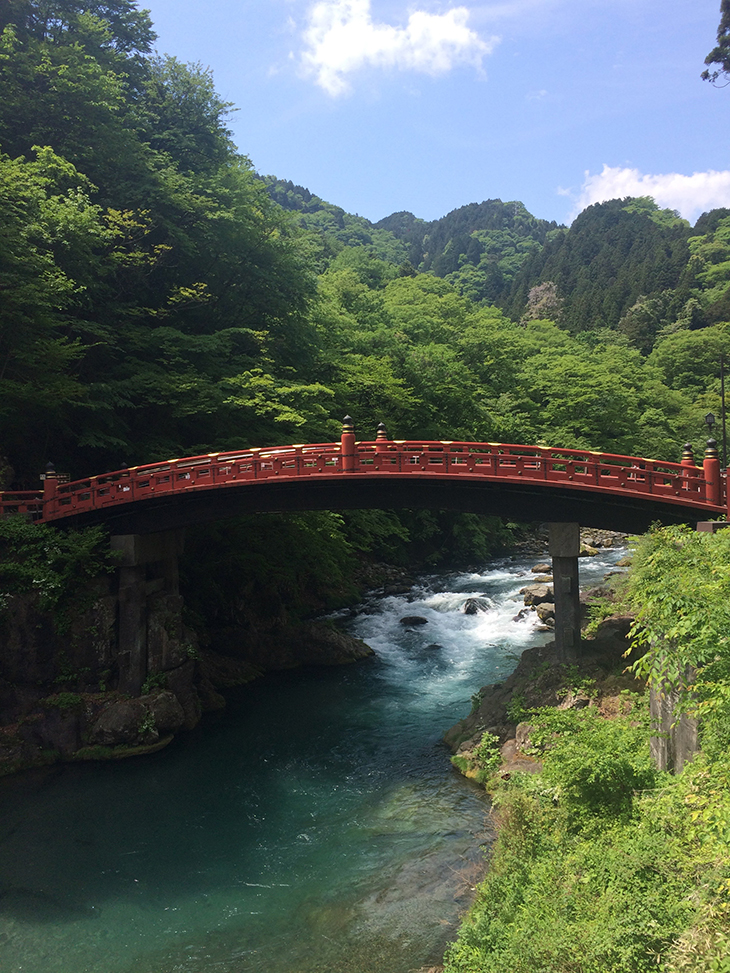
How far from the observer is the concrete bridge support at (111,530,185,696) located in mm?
21703

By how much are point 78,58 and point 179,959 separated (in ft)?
108

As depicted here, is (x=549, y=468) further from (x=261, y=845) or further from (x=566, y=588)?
(x=261, y=845)

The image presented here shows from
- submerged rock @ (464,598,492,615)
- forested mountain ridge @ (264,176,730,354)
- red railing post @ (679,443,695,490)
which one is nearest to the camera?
red railing post @ (679,443,695,490)

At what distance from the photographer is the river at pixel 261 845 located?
39.5ft

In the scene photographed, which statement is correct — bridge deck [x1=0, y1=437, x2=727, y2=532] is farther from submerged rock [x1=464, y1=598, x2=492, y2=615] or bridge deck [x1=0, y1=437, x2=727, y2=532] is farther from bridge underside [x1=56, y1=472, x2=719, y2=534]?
submerged rock [x1=464, y1=598, x2=492, y2=615]

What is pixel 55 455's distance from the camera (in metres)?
26.5

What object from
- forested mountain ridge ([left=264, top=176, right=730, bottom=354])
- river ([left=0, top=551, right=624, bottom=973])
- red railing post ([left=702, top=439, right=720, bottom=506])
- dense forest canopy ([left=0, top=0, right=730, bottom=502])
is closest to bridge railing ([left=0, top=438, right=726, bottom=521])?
red railing post ([left=702, top=439, right=720, bottom=506])

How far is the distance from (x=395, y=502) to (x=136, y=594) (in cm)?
870

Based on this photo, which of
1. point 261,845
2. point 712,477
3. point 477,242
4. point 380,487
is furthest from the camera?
point 477,242

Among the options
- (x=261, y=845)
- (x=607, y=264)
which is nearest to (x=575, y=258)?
(x=607, y=264)

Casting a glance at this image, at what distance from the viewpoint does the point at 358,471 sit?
20.9 metres

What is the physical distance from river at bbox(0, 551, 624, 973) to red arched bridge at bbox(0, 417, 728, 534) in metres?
6.75

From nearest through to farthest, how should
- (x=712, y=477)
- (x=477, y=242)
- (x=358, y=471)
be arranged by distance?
(x=712, y=477) < (x=358, y=471) < (x=477, y=242)

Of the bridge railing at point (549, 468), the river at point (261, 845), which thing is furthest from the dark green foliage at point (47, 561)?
the bridge railing at point (549, 468)
